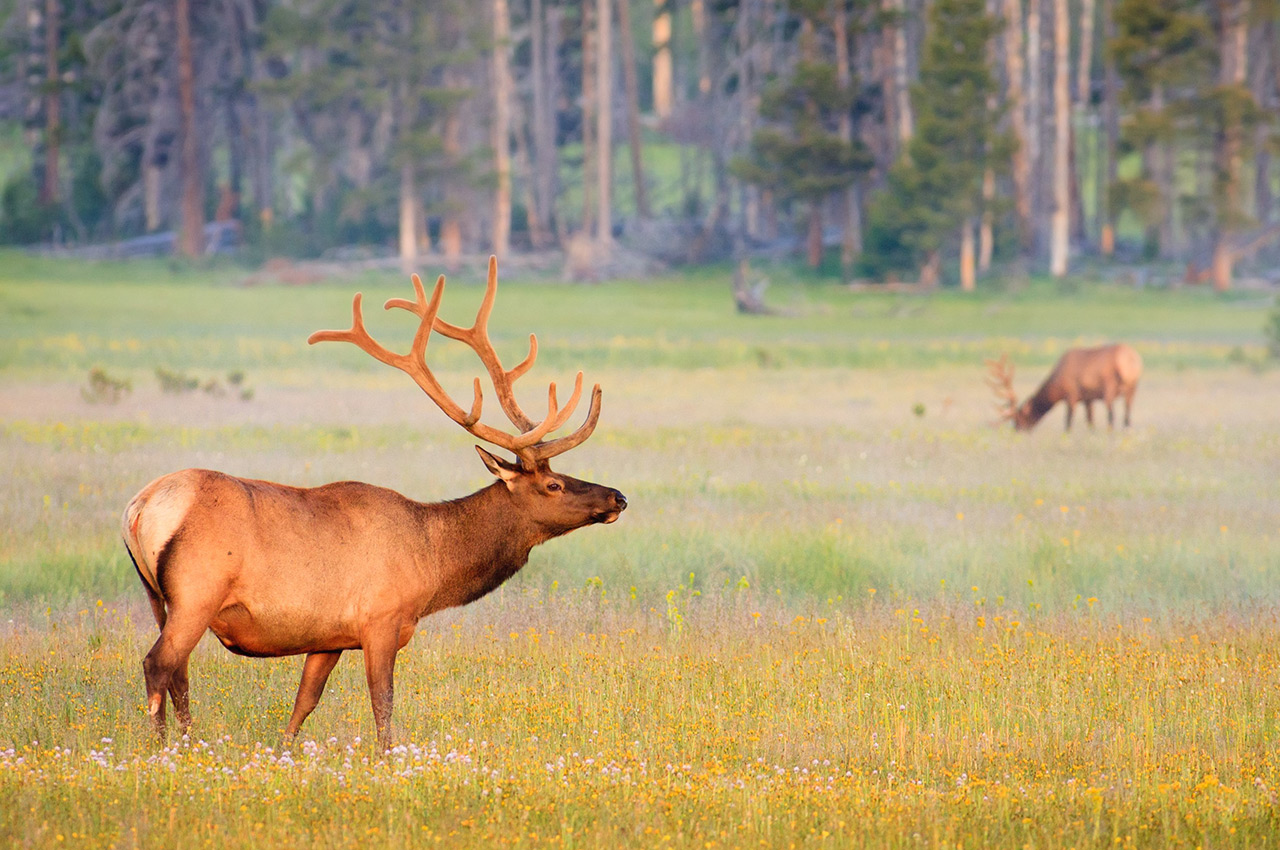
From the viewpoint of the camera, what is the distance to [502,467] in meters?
7.45

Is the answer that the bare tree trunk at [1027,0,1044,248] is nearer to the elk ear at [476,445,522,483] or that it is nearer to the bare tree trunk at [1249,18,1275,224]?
the bare tree trunk at [1249,18,1275,224]

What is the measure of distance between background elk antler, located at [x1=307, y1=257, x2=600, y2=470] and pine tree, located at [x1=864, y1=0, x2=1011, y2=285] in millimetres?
40073

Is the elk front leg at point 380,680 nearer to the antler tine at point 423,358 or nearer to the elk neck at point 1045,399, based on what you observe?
the antler tine at point 423,358

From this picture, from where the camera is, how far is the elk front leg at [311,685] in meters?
7.18

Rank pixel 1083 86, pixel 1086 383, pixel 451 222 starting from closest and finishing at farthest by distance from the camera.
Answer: pixel 1086 383 < pixel 451 222 < pixel 1083 86

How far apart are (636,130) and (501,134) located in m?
5.41

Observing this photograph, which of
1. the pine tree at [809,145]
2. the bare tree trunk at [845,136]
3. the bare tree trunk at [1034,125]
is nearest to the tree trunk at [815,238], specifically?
the pine tree at [809,145]

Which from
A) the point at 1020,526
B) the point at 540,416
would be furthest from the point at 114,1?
the point at 1020,526

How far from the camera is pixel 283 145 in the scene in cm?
6272

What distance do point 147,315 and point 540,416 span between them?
22365mm

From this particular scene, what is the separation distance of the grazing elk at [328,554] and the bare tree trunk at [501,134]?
4649cm

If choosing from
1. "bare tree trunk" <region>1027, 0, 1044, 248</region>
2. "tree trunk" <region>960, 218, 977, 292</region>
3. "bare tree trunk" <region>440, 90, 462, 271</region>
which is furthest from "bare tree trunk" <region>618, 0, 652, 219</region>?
"bare tree trunk" <region>1027, 0, 1044, 248</region>

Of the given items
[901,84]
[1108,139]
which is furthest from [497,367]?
[1108,139]

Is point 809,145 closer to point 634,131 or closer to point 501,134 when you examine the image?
point 634,131
